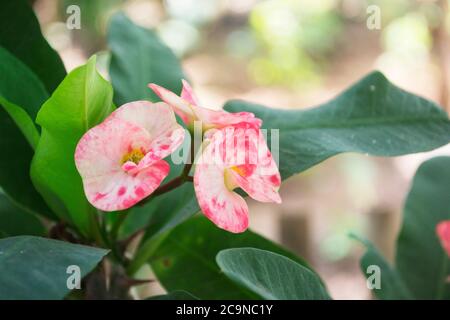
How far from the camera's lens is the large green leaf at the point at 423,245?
2.17 ft

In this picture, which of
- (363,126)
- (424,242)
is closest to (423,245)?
(424,242)

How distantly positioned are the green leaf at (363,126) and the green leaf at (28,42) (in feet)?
0.62

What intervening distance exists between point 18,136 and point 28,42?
82 millimetres

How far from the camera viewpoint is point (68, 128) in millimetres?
468

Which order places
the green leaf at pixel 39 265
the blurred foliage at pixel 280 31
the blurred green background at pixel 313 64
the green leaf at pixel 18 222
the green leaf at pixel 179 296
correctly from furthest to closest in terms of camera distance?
the blurred foliage at pixel 280 31 → the blurred green background at pixel 313 64 → the green leaf at pixel 18 222 → the green leaf at pixel 179 296 → the green leaf at pixel 39 265

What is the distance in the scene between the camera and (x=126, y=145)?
44 centimetres

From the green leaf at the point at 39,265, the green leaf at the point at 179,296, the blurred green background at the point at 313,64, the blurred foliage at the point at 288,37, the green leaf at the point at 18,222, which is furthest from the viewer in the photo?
the blurred foliage at the point at 288,37

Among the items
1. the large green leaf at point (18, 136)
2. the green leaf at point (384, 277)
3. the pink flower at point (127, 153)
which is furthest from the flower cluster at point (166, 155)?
the green leaf at point (384, 277)

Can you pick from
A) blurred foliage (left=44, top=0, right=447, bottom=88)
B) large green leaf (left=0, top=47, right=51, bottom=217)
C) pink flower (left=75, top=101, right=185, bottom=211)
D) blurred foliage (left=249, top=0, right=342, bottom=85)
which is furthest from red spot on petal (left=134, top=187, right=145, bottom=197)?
blurred foliage (left=249, top=0, right=342, bottom=85)

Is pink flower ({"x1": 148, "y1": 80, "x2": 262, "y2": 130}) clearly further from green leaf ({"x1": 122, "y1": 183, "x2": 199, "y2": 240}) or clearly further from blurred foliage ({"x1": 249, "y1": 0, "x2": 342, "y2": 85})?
blurred foliage ({"x1": 249, "y1": 0, "x2": 342, "y2": 85})

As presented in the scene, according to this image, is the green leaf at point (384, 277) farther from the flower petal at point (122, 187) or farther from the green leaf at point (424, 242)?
the flower petal at point (122, 187)

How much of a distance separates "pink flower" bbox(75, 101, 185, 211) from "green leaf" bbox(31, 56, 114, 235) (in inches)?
1.4

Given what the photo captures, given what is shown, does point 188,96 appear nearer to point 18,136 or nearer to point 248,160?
point 248,160

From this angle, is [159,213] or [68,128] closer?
[68,128]
